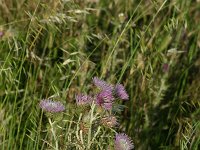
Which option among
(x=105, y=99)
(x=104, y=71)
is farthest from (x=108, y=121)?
(x=104, y=71)

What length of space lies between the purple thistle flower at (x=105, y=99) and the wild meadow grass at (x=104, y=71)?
0.92ft

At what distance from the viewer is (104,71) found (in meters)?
1.80

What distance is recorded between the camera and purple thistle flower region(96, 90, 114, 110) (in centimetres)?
139

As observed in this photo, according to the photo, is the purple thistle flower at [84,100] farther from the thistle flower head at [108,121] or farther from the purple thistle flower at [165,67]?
the purple thistle flower at [165,67]

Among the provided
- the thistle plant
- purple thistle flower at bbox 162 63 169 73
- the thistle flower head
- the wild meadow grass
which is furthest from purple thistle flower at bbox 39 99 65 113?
purple thistle flower at bbox 162 63 169 73

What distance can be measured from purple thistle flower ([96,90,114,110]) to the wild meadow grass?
28 centimetres

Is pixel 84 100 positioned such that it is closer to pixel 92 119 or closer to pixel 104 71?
pixel 92 119

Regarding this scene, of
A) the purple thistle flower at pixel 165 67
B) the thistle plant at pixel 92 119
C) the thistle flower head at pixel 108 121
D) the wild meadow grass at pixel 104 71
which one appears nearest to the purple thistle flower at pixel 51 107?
the thistle plant at pixel 92 119

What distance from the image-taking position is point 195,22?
237 cm

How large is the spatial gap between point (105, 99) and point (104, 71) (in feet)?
1.34

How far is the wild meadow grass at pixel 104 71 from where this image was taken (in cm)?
181

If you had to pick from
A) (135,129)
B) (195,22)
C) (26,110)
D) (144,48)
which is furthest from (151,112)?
(195,22)

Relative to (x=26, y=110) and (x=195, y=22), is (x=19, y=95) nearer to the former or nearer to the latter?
(x=26, y=110)

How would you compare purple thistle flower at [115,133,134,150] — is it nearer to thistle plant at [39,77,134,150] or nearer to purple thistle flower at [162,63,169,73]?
thistle plant at [39,77,134,150]
